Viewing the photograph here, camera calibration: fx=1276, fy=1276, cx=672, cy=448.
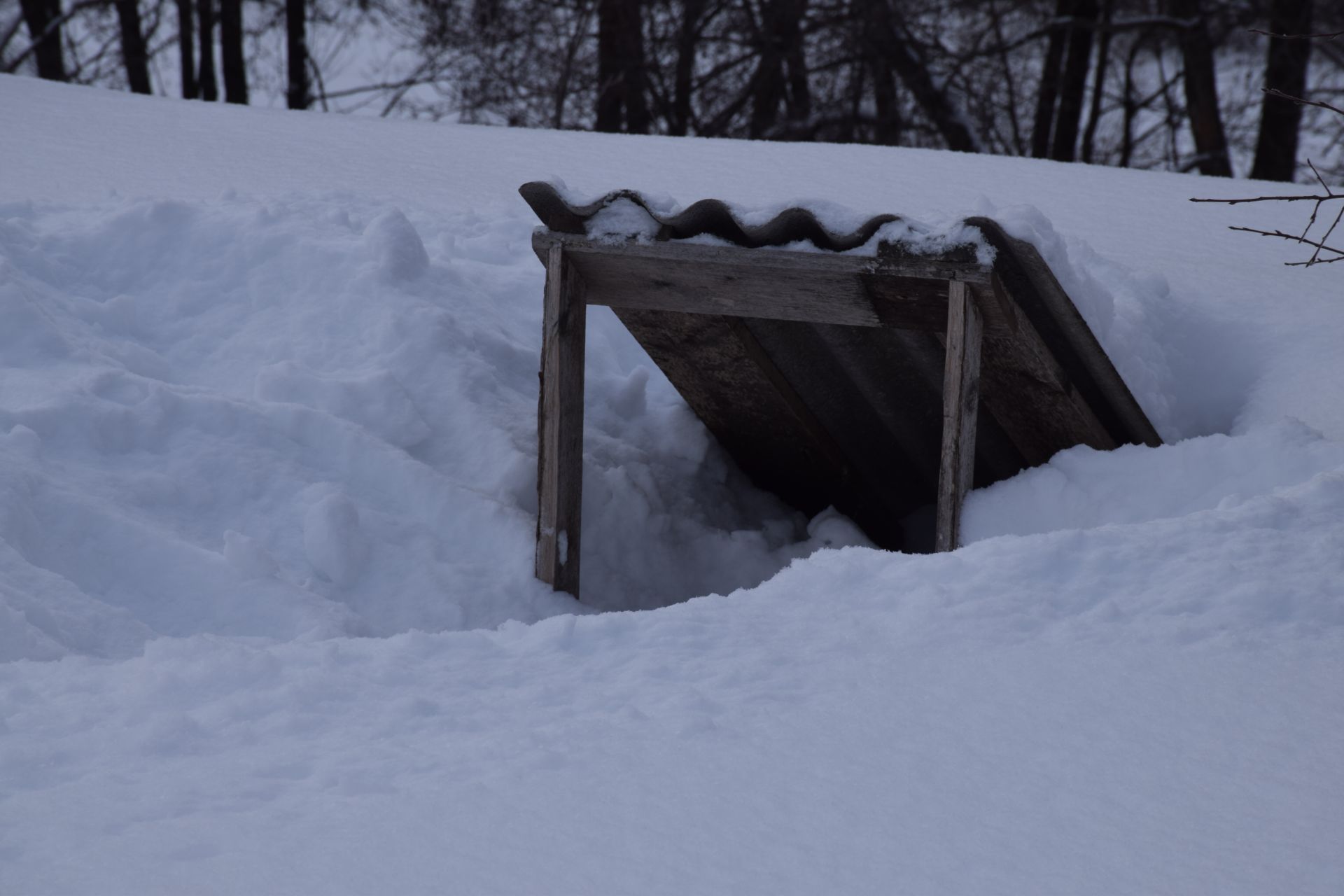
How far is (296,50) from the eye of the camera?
1579 centimetres

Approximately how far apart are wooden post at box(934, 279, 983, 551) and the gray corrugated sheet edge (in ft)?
0.50

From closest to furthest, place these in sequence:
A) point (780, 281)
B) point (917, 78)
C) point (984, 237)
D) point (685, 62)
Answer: point (984, 237) → point (780, 281) → point (917, 78) → point (685, 62)

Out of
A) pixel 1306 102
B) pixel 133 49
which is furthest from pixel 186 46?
pixel 1306 102

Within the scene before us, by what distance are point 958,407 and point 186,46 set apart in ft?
51.7

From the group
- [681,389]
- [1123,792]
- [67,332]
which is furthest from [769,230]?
[67,332]

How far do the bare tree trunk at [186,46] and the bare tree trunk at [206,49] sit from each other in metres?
0.14

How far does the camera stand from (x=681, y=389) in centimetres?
490

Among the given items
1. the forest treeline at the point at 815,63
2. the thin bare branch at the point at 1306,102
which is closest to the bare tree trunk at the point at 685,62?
the forest treeline at the point at 815,63

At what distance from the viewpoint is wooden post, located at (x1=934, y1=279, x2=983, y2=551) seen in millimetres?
3623

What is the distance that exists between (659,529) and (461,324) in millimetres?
1129

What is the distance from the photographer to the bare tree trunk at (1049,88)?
Result: 14.4 metres

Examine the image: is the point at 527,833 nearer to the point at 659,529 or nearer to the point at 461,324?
the point at 659,529

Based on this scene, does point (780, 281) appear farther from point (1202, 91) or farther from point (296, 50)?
point (296, 50)

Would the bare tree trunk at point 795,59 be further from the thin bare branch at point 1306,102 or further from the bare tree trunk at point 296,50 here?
the thin bare branch at point 1306,102
